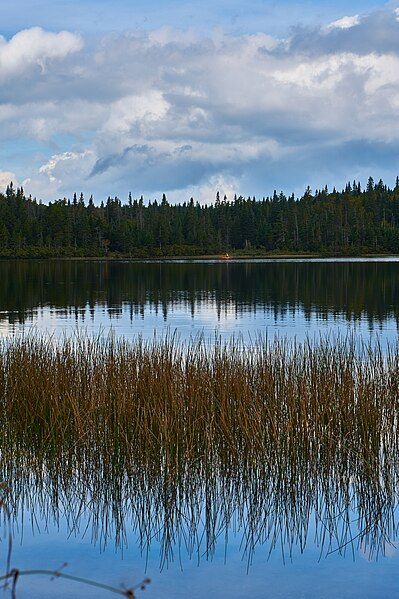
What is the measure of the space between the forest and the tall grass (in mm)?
130317

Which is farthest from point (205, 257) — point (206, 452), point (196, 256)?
point (206, 452)

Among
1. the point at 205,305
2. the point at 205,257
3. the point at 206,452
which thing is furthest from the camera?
the point at 205,257

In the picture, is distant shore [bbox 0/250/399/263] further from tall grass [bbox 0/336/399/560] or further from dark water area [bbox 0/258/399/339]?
tall grass [bbox 0/336/399/560]

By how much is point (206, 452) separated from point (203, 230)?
16186cm

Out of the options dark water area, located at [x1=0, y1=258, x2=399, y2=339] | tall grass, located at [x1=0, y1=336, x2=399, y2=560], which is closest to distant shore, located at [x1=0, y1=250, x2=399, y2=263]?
dark water area, located at [x1=0, y1=258, x2=399, y2=339]

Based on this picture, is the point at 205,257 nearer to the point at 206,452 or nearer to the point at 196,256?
the point at 196,256

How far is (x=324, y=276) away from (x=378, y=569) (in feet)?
222

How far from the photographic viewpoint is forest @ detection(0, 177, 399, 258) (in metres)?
151

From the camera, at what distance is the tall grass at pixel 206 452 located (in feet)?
33.0

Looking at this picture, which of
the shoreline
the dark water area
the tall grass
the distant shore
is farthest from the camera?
the distant shore

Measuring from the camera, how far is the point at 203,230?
172 m

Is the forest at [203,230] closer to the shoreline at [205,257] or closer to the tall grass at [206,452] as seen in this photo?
the shoreline at [205,257]

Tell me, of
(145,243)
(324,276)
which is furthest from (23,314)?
(145,243)

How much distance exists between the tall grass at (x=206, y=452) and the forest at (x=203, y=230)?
428 feet
